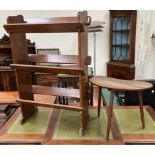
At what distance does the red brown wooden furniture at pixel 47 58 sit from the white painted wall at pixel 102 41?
9.20 feet

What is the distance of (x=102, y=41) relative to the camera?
448 cm

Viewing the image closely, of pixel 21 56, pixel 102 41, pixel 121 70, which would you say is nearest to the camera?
pixel 21 56

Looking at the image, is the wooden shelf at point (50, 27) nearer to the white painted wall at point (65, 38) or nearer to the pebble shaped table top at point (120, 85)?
the pebble shaped table top at point (120, 85)

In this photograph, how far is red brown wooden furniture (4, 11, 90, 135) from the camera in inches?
52.7

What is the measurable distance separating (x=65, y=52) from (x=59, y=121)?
2.99m

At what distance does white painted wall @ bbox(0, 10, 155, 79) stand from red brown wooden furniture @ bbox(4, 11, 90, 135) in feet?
9.20

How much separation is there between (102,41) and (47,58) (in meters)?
2.95

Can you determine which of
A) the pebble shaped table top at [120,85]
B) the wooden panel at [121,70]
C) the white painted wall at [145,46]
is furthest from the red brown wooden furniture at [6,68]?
the pebble shaped table top at [120,85]

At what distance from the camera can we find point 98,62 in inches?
182

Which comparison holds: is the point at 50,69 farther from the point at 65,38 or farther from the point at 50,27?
the point at 65,38

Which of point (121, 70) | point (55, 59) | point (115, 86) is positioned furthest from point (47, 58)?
point (121, 70)

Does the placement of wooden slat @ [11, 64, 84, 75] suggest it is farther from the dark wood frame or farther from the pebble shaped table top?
the dark wood frame

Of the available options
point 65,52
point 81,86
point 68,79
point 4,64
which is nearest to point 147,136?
point 81,86

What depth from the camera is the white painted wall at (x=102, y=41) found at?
4207mm
